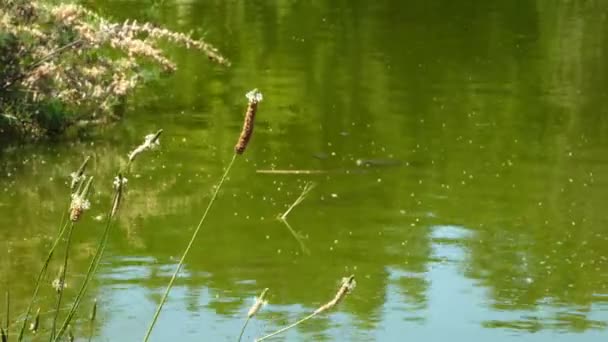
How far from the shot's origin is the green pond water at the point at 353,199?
6.03 meters

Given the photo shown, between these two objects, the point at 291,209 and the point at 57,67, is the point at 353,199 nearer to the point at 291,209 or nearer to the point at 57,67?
the point at 291,209

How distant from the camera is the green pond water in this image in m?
6.03

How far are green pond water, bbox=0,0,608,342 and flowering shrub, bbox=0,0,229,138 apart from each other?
215mm

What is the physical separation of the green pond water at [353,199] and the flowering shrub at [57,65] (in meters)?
0.22

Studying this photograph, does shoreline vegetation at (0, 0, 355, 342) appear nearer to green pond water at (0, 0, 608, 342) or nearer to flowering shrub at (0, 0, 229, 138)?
flowering shrub at (0, 0, 229, 138)

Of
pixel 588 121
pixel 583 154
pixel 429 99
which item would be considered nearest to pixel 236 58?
pixel 429 99

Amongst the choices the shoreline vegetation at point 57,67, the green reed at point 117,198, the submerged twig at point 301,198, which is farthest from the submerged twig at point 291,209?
the green reed at point 117,198

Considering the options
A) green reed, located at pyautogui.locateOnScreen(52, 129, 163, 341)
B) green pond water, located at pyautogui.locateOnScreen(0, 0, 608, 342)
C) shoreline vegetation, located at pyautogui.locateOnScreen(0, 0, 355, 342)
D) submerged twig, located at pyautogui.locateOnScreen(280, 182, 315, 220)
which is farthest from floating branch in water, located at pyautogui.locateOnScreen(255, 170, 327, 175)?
green reed, located at pyautogui.locateOnScreen(52, 129, 163, 341)

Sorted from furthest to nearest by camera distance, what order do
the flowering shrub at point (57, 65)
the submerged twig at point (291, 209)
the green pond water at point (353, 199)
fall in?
the flowering shrub at point (57, 65), the submerged twig at point (291, 209), the green pond water at point (353, 199)

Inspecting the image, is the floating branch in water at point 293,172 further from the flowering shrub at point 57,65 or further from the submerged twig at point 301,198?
the flowering shrub at point 57,65

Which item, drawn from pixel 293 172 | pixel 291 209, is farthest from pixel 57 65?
pixel 291 209

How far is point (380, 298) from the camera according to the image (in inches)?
243

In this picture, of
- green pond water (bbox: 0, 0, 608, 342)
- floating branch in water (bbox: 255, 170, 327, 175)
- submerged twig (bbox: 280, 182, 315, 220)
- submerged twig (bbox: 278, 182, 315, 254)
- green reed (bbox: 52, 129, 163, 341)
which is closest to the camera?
green reed (bbox: 52, 129, 163, 341)

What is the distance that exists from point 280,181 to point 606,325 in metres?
2.83
